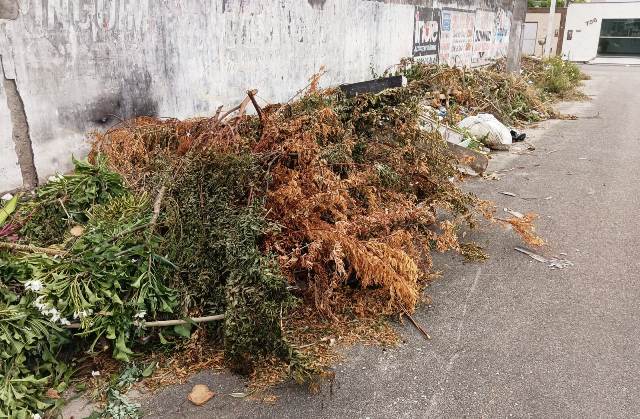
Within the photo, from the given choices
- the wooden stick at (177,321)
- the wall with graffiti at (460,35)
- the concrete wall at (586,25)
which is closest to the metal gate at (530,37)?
Result: the concrete wall at (586,25)

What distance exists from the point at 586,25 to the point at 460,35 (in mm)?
26437

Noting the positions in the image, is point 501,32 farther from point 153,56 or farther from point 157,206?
point 157,206

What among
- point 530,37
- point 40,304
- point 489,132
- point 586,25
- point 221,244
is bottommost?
point 489,132

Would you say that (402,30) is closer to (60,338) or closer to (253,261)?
(253,261)

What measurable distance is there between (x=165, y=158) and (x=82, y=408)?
84.4 inches

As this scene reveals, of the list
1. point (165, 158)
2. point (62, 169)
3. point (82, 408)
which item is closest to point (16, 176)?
point (62, 169)

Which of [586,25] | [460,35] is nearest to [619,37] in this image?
[586,25]

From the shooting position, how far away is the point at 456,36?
13633 mm

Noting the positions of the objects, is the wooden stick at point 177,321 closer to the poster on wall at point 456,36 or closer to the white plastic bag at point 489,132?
the white plastic bag at point 489,132

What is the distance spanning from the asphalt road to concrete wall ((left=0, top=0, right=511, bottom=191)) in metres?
2.84

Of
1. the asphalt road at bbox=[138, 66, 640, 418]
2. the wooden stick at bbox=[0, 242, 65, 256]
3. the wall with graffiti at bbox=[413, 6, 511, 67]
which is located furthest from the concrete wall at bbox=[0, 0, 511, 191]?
the asphalt road at bbox=[138, 66, 640, 418]

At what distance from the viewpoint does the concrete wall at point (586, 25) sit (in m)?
33.8

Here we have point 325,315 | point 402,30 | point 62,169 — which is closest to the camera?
point 325,315

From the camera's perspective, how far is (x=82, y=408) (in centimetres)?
305
